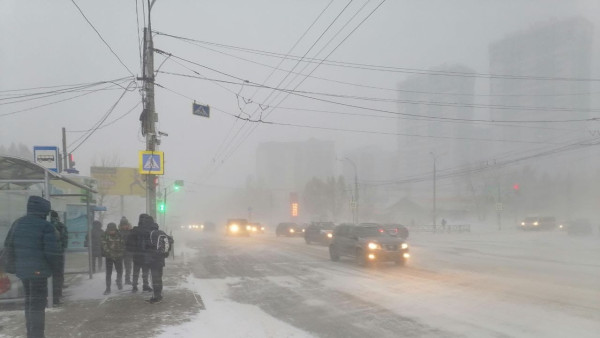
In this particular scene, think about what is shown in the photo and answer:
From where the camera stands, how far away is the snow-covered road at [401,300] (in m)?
7.00

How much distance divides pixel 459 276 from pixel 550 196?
70.9 m

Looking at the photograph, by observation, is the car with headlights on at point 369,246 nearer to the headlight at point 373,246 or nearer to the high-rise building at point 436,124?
the headlight at point 373,246

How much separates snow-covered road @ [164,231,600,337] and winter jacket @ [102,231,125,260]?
2.00m

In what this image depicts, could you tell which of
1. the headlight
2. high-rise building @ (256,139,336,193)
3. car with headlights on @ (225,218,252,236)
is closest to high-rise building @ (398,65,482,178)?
car with headlights on @ (225,218,252,236)

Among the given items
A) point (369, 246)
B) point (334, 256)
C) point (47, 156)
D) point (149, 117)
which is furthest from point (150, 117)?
point (334, 256)

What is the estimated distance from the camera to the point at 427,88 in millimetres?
66000

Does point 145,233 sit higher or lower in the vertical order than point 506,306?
higher

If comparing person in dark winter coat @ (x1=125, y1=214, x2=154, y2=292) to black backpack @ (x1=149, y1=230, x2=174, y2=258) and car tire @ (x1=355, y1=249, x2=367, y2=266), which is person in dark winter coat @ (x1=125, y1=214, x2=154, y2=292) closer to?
black backpack @ (x1=149, y1=230, x2=174, y2=258)

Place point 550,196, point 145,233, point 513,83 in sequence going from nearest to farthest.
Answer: point 145,233, point 513,83, point 550,196

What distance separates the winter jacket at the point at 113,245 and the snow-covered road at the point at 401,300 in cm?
200

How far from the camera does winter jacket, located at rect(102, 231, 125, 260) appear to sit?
10109 millimetres

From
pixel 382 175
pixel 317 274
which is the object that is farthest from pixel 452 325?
pixel 382 175

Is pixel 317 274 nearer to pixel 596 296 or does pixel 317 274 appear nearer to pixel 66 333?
pixel 596 296

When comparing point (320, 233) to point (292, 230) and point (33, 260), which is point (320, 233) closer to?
point (292, 230)
